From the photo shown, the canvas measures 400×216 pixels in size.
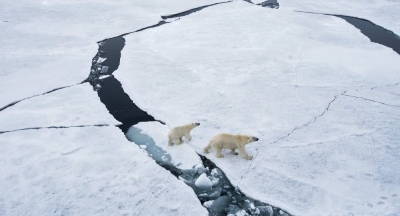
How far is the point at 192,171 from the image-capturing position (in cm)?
374

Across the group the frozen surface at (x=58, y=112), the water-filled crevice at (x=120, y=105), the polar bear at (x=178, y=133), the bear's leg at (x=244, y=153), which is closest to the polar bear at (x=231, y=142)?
the bear's leg at (x=244, y=153)

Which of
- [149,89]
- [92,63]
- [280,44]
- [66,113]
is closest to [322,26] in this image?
[280,44]

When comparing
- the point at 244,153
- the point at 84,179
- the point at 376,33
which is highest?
the point at 376,33

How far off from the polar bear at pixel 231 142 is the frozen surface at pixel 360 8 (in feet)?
24.3

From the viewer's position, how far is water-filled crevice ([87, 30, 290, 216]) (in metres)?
3.29

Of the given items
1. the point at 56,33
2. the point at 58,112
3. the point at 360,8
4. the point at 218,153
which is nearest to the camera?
the point at 218,153

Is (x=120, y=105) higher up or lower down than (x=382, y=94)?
lower down

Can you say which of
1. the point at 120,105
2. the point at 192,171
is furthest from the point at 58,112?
the point at 192,171

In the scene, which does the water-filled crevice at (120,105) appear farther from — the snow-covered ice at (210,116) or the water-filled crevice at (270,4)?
the water-filled crevice at (270,4)

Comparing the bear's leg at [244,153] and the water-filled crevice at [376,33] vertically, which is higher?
the water-filled crevice at [376,33]

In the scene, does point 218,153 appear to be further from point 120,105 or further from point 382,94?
point 382,94

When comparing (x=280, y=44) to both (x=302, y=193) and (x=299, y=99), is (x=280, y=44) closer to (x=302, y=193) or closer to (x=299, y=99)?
(x=299, y=99)

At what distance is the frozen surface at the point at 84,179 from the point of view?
127 inches

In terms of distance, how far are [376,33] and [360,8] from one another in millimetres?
2443
